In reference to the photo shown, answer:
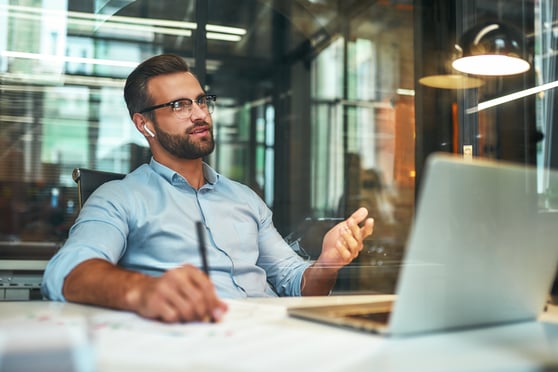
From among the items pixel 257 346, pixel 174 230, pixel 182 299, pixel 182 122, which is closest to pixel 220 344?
pixel 257 346

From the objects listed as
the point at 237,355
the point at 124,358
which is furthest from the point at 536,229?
the point at 124,358

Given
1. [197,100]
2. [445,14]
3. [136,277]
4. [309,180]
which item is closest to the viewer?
[136,277]

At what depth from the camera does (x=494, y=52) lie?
255 centimetres

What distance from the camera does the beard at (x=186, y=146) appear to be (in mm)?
1781

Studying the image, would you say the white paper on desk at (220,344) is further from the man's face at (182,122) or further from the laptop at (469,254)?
the man's face at (182,122)

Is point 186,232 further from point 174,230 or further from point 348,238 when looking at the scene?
point 348,238

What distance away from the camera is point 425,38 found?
361 cm

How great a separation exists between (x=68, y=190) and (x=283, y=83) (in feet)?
10.1

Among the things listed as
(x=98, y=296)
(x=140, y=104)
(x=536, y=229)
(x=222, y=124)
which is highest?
(x=222, y=124)

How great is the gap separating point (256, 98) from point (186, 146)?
6253 mm

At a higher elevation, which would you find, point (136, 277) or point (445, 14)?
point (445, 14)

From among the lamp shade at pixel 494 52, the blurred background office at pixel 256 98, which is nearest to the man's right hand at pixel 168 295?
A: the lamp shade at pixel 494 52

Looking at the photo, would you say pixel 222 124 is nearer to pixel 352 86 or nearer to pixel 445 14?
pixel 352 86

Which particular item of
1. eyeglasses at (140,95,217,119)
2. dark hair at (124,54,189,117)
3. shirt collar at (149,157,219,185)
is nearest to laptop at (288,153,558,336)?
shirt collar at (149,157,219,185)
